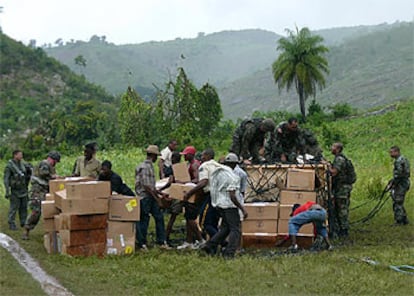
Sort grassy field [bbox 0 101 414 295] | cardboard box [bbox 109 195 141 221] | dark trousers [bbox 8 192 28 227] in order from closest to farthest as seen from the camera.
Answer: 1. grassy field [bbox 0 101 414 295]
2. cardboard box [bbox 109 195 141 221]
3. dark trousers [bbox 8 192 28 227]

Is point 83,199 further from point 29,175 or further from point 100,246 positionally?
point 29,175

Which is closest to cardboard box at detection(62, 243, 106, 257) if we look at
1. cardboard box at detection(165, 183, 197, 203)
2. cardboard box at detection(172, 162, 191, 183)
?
cardboard box at detection(165, 183, 197, 203)

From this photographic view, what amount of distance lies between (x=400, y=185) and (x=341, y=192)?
237 cm

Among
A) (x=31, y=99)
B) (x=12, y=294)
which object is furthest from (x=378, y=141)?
(x=31, y=99)

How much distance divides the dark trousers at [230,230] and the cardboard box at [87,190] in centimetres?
187

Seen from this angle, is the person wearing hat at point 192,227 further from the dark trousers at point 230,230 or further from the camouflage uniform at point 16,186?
the camouflage uniform at point 16,186

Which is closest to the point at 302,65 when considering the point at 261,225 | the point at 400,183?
the point at 400,183

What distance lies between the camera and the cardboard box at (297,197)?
12109 mm

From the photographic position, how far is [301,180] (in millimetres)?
12156

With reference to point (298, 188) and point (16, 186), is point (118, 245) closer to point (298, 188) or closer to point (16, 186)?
point (298, 188)

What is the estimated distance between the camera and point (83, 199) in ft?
34.9

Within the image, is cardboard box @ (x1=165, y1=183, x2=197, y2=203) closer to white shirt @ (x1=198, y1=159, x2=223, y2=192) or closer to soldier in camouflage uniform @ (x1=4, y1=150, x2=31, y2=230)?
white shirt @ (x1=198, y1=159, x2=223, y2=192)

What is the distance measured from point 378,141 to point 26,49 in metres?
61.3

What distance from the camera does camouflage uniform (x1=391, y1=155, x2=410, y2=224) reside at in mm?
14523
